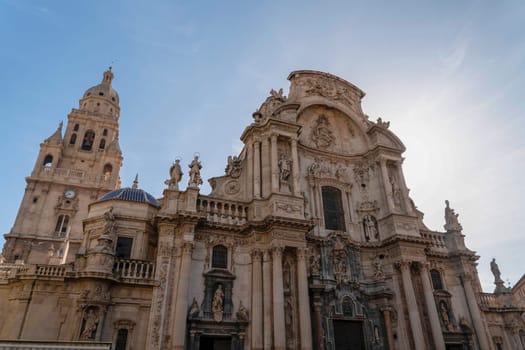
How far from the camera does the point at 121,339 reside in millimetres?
15328

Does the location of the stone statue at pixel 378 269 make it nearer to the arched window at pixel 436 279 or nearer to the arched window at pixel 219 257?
the arched window at pixel 436 279

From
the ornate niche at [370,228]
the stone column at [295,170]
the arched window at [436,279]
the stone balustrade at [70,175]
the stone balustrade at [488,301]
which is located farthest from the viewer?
the stone balustrade at [70,175]

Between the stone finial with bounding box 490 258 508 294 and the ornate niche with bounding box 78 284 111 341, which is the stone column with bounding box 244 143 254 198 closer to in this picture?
the ornate niche with bounding box 78 284 111 341

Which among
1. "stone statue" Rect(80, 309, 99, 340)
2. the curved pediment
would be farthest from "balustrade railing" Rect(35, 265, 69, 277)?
the curved pediment

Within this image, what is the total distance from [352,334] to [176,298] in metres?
9.69

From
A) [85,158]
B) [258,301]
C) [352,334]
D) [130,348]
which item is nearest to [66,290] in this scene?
[130,348]

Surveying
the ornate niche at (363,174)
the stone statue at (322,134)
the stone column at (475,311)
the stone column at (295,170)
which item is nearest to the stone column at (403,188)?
the ornate niche at (363,174)

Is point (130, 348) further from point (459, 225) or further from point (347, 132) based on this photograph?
point (459, 225)

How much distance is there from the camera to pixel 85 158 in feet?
147

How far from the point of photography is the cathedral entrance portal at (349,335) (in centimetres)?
1830

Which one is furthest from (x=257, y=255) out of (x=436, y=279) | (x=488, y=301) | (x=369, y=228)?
(x=488, y=301)

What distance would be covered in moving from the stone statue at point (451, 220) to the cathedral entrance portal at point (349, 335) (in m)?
10.0

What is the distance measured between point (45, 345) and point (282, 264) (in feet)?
35.4

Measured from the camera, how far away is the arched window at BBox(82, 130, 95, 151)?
4647 centimetres
